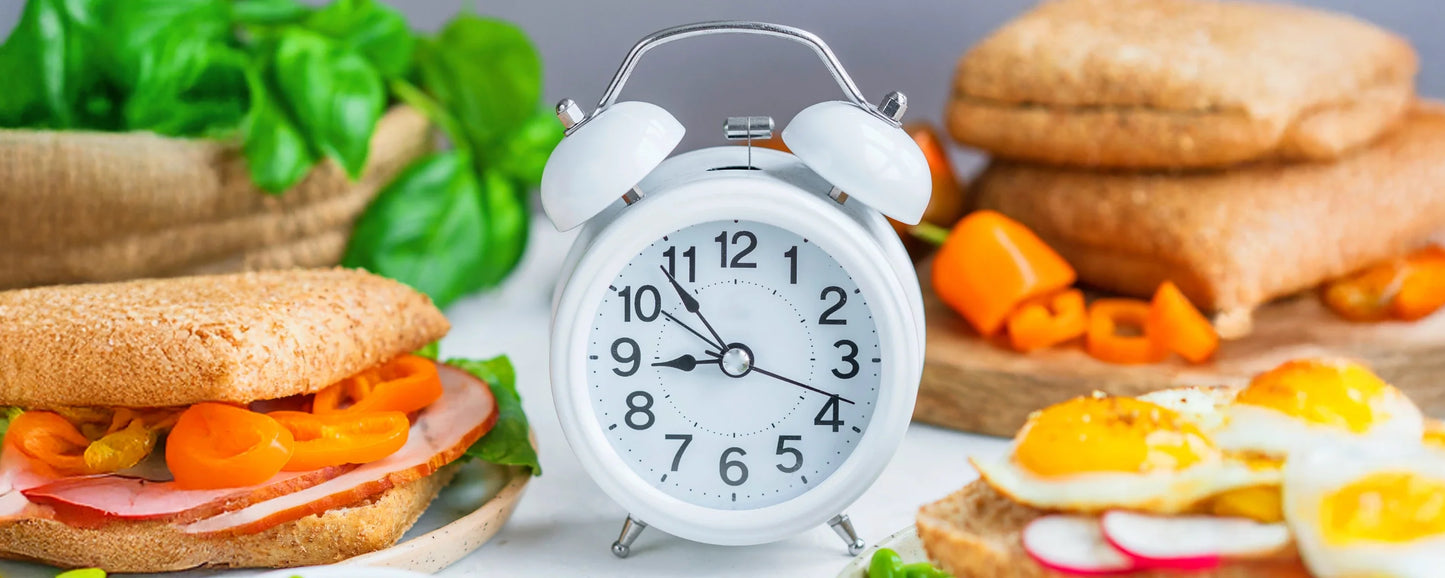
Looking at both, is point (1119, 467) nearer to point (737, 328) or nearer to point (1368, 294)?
point (737, 328)

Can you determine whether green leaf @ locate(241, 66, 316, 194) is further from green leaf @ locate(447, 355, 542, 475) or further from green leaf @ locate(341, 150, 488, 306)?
green leaf @ locate(447, 355, 542, 475)

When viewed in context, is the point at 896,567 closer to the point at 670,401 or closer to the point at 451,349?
the point at 670,401

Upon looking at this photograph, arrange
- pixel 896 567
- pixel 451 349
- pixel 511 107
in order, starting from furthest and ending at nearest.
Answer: pixel 511 107
pixel 451 349
pixel 896 567

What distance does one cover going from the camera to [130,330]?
5.90 ft

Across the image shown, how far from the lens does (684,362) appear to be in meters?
1.84

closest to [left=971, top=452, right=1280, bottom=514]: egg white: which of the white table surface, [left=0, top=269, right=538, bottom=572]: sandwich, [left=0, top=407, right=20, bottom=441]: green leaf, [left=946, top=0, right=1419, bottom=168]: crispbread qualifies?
the white table surface

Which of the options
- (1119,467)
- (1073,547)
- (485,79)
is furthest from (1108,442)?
(485,79)

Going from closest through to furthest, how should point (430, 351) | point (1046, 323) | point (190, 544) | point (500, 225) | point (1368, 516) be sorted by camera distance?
point (1368, 516) < point (190, 544) < point (430, 351) < point (1046, 323) < point (500, 225)

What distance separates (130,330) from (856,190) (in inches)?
42.3

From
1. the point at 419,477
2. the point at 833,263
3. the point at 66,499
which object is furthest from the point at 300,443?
the point at 833,263

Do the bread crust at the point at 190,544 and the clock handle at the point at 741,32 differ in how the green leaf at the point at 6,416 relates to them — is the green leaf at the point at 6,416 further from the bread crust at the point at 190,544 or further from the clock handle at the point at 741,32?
the clock handle at the point at 741,32

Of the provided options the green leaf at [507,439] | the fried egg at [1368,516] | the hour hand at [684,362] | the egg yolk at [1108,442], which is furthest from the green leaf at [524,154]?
the fried egg at [1368,516]

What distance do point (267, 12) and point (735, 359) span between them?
1768mm

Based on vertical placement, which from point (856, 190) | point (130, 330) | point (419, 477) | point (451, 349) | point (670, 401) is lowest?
point (451, 349)
